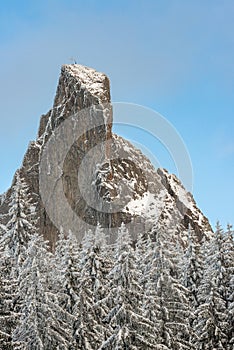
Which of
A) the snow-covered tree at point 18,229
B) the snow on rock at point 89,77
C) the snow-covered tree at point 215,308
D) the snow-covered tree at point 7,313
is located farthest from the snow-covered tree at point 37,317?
the snow on rock at point 89,77

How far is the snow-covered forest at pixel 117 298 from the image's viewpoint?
30328 mm

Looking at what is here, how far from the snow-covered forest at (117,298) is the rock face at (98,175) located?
71413 millimetres

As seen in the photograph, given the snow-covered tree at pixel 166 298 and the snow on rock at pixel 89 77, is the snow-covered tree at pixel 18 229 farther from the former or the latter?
the snow on rock at pixel 89 77

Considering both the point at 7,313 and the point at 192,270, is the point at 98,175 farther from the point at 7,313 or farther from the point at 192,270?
the point at 7,313

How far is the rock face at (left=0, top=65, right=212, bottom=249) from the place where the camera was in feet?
376

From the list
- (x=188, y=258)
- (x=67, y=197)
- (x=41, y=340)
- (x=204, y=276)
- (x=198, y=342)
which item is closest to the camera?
(x=41, y=340)

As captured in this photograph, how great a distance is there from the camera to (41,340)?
3027 centimetres

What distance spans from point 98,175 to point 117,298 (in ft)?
282

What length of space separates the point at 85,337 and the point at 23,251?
10011mm

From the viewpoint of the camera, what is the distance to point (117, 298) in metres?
30.2

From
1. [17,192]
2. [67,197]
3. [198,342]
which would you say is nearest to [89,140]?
[67,197]

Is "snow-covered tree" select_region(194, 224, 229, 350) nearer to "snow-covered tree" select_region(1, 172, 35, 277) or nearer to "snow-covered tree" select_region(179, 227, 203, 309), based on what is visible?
"snow-covered tree" select_region(179, 227, 203, 309)

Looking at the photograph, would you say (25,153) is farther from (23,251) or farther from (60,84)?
(23,251)

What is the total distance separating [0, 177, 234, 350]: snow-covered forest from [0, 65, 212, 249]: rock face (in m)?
71.4
